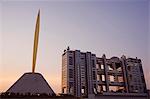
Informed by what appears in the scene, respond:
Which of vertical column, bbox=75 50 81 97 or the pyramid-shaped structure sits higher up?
vertical column, bbox=75 50 81 97

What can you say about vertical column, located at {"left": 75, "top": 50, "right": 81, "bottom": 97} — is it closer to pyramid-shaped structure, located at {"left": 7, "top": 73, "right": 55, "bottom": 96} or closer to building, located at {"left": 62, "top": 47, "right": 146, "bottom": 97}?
building, located at {"left": 62, "top": 47, "right": 146, "bottom": 97}

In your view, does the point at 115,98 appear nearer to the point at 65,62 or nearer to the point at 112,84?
the point at 112,84

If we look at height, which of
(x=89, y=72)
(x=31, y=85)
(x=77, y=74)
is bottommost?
(x=31, y=85)

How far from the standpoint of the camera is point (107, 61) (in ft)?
119

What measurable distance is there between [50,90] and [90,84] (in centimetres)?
1313

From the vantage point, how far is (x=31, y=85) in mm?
18547

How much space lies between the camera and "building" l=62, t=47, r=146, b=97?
30625mm

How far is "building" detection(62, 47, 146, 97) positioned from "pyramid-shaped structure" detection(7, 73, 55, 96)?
10.5 metres

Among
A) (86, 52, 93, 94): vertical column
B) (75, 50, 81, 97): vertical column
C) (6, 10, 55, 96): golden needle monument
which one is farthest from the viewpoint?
(86, 52, 93, 94): vertical column

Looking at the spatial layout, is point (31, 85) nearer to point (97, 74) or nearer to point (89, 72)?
point (89, 72)

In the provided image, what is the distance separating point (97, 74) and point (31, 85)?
59.3 feet

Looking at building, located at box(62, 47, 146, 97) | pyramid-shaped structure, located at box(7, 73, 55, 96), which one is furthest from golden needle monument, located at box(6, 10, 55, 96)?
building, located at box(62, 47, 146, 97)

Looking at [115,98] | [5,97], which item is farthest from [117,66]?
[5,97]

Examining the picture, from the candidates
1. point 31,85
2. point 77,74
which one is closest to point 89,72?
point 77,74
